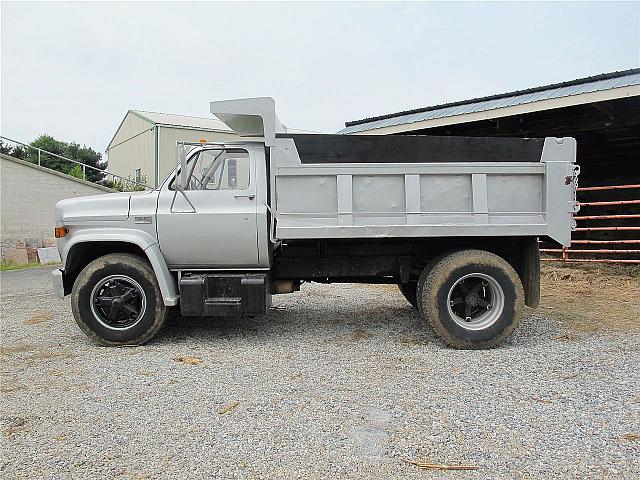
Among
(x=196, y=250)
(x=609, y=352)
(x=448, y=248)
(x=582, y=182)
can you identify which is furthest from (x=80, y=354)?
(x=582, y=182)

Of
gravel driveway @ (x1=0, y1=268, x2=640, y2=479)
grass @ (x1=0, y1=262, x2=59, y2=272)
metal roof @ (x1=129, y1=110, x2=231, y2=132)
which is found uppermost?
metal roof @ (x1=129, y1=110, x2=231, y2=132)

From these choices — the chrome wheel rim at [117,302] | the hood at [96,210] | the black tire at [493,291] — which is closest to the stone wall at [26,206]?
the hood at [96,210]

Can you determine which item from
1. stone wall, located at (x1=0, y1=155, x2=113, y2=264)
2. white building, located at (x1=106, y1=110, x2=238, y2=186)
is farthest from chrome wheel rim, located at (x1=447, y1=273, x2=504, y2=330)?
white building, located at (x1=106, y1=110, x2=238, y2=186)

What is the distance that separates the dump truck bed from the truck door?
0.39 metres

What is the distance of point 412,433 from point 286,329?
313 centimetres

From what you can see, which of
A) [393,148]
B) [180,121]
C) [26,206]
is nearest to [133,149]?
[180,121]

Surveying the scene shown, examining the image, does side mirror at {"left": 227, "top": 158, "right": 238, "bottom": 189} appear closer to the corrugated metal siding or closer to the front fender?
the front fender

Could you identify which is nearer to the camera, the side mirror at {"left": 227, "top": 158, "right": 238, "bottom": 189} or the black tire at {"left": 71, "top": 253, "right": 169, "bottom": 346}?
the black tire at {"left": 71, "top": 253, "right": 169, "bottom": 346}

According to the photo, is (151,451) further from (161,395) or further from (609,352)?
(609,352)

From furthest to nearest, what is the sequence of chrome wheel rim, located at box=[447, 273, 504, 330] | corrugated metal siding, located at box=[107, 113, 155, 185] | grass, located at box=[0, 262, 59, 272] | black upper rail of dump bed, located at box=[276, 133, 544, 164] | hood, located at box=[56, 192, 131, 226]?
corrugated metal siding, located at box=[107, 113, 155, 185], grass, located at box=[0, 262, 59, 272], hood, located at box=[56, 192, 131, 226], chrome wheel rim, located at box=[447, 273, 504, 330], black upper rail of dump bed, located at box=[276, 133, 544, 164]

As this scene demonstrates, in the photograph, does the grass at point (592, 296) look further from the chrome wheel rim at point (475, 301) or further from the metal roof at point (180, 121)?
the metal roof at point (180, 121)

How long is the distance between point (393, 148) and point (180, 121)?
22903 mm

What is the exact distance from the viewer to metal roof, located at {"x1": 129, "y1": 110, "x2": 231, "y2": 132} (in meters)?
24.4

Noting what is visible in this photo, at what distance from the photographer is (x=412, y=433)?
3359 millimetres
